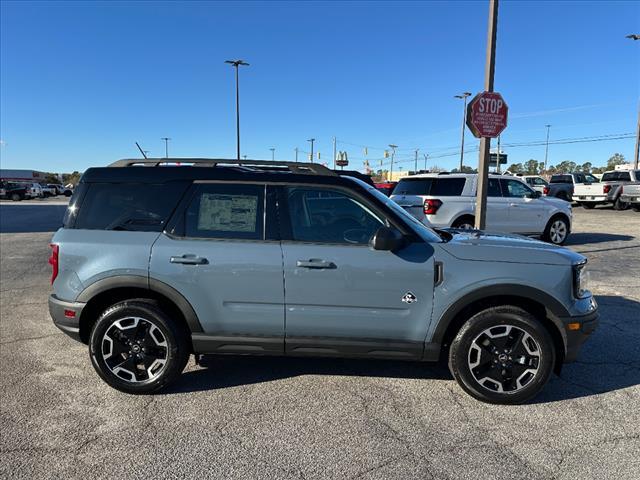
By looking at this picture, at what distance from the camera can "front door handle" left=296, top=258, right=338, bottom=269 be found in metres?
3.46

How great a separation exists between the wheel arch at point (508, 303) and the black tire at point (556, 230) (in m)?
8.70

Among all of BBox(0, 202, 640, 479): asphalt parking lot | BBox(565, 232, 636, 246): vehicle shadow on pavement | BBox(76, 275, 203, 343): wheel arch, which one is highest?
BBox(76, 275, 203, 343): wheel arch

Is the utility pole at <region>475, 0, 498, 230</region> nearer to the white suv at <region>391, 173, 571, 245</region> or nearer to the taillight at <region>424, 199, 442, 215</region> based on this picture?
the white suv at <region>391, 173, 571, 245</region>

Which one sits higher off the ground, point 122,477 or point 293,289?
point 293,289

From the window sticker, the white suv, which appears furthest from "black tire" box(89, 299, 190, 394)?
the white suv

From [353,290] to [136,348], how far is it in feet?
5.78

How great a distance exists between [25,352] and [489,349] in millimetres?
4245

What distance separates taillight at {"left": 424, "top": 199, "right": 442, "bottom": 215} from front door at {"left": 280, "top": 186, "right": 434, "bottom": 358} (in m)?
6.86

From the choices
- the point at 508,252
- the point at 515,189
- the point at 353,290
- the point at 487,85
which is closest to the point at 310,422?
the point at 353,290

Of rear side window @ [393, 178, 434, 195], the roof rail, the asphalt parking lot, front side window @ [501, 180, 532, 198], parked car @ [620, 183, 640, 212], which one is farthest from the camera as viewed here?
parked car @ [620, 183, 640, 212]

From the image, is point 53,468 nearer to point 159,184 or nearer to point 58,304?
point 58,304

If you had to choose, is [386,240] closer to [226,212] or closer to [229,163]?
[226,212]

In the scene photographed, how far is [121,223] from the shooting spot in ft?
12.2

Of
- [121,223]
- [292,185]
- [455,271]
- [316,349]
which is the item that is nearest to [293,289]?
[316,349]
